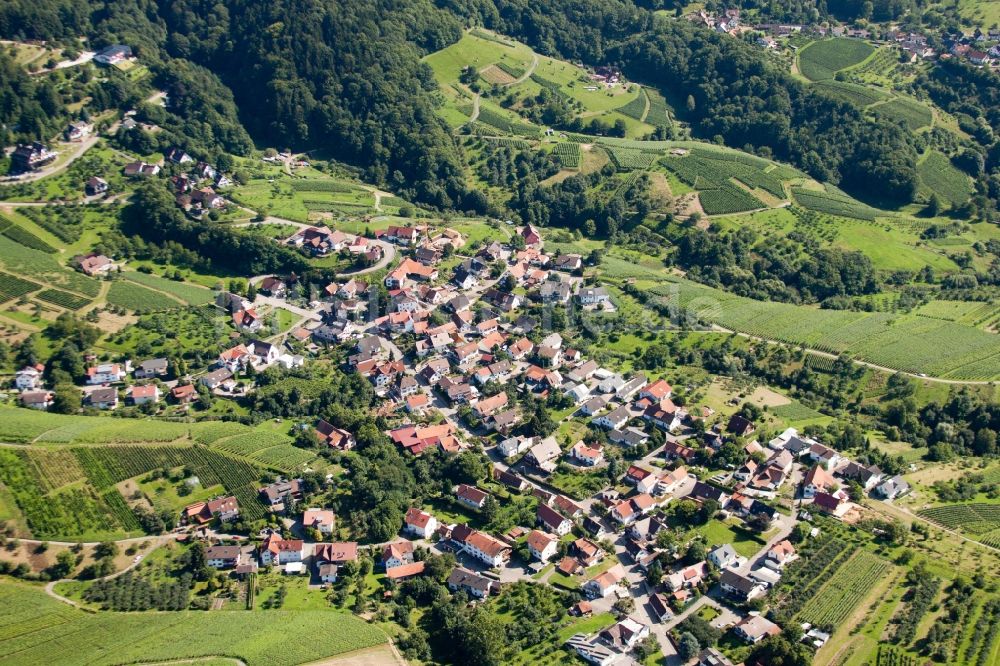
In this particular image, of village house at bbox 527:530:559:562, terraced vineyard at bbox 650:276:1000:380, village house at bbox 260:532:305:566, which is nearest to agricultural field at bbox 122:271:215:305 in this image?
village house at bbox 260:532:305:566

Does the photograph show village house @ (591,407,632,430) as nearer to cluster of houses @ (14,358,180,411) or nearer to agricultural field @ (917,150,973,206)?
cluster of houses @ (14,358,180,411)

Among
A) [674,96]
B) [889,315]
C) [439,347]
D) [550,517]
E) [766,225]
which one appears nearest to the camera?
[550,517]

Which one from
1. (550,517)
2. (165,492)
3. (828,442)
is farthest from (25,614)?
(828,442)

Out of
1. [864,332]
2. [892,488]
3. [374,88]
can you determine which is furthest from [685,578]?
[374,88]

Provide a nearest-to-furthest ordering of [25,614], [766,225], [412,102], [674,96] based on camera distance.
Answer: [25,614] < [766,225] < [412,102] < [674,96]

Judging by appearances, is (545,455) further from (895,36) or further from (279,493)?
(895,36)

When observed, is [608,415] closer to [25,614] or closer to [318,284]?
[318,284]
